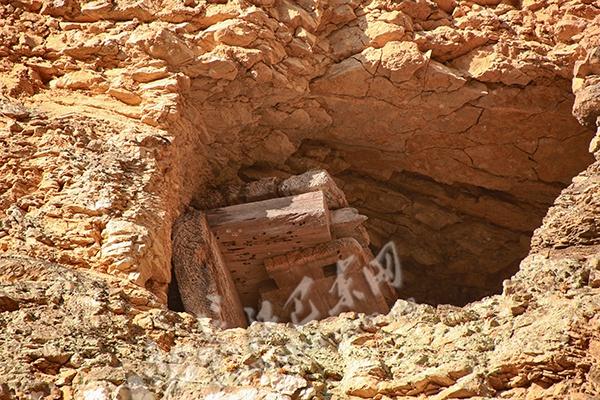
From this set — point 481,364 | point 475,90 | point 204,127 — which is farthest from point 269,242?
point 481,364

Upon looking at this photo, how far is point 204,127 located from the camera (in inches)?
245

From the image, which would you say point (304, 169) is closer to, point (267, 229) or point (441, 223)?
point (267, 229)

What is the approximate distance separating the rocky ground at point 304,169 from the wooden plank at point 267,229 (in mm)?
379

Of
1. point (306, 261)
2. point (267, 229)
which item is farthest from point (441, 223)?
point (267, 229)

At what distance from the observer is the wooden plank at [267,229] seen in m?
5.95

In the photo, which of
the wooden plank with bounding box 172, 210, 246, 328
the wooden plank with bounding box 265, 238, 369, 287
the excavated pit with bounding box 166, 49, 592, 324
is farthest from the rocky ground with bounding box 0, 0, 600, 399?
the wooden plank with bounding box 265, 238, 369, 287

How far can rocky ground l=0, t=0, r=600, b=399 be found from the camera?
3.62 m

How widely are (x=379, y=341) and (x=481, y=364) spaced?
66 cm

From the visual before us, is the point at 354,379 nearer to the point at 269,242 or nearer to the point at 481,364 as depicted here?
the point at 481,364

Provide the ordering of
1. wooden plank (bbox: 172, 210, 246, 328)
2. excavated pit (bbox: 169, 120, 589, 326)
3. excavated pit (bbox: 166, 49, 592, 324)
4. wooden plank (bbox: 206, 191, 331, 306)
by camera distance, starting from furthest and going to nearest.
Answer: excavated pit (bbox: 169, 120, 589, 326)
excavated pit (bbox: 166, 49, 592, 324)
wooden plank (bbox: 206, 191, 331, 306)
wooden plank (bbox: 172, 210, 246, 328)

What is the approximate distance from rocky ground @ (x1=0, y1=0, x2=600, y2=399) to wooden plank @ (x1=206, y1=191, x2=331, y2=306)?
379 mm

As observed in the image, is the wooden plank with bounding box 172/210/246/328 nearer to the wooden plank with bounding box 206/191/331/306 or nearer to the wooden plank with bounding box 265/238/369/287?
the wooden plank with bounding box 206/191/331/306

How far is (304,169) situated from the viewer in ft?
23.2

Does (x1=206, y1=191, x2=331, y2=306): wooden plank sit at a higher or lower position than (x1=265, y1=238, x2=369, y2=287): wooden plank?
higher
